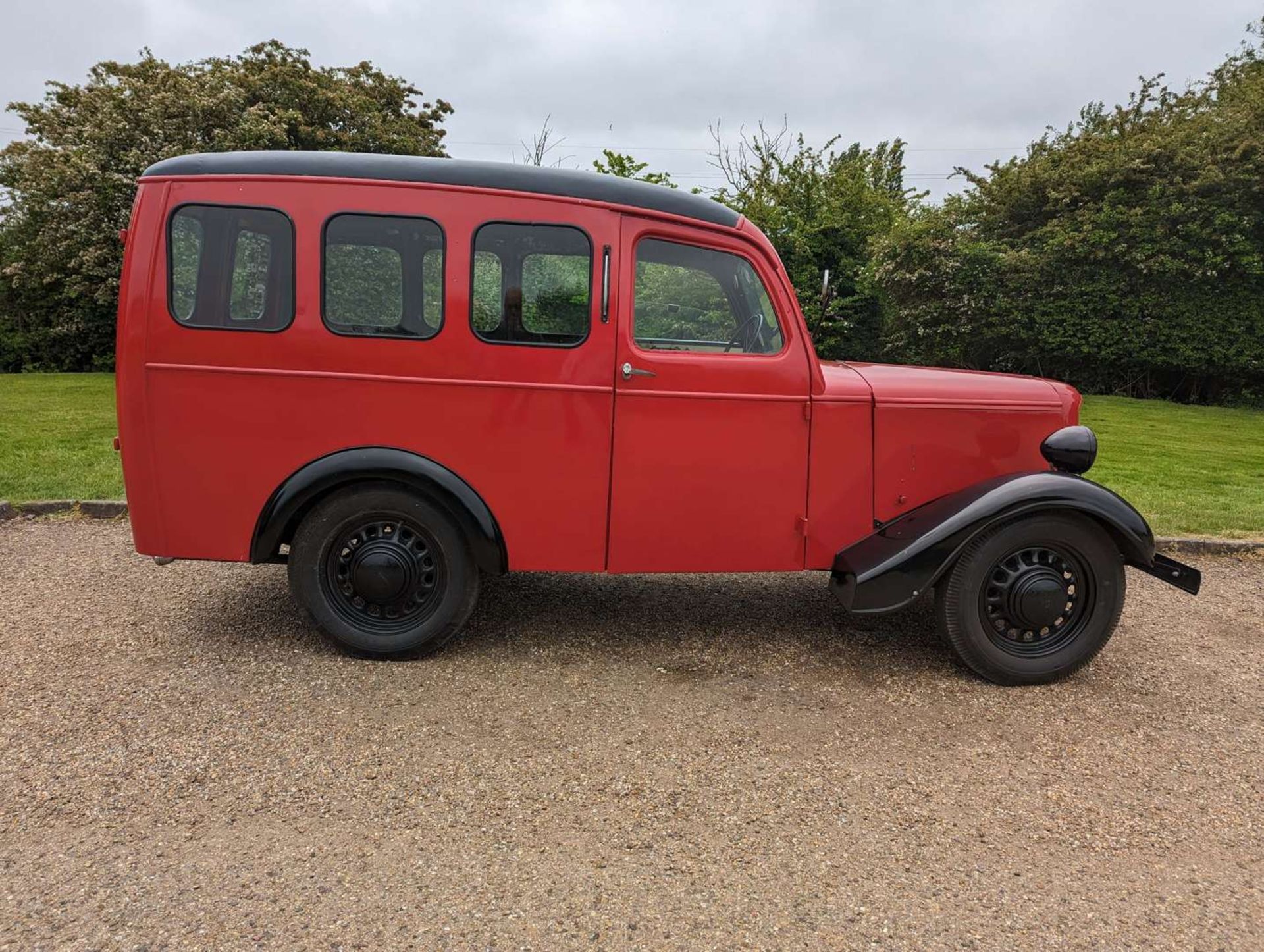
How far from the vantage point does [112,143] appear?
16031mm

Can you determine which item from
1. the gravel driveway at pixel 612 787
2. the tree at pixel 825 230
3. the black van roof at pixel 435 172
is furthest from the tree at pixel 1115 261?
the black van roof at pixel 435 172

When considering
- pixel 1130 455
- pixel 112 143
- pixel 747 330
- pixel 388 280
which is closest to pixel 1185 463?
pixel 1130 455

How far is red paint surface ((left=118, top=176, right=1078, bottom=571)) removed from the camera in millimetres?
3379

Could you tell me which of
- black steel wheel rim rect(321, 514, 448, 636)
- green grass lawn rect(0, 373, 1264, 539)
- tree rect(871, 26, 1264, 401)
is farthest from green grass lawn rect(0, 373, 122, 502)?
tree rect(871, 26, 1264, 401)

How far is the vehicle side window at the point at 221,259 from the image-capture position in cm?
337

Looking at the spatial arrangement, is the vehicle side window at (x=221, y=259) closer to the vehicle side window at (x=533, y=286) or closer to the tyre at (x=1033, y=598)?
the vehicle side window at (x=533, y=286)

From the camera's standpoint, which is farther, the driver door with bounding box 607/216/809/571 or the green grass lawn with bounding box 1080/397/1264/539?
the green grass lawn with bounding box 1080/397/1264/539

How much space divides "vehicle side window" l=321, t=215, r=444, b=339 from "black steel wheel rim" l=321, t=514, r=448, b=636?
88 centimetres

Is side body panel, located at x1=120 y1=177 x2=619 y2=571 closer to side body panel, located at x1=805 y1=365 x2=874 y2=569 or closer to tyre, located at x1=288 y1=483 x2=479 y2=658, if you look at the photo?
tyre, located at x1=288 y1=483 x2=479 y2=658

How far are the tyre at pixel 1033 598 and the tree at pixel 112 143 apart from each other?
16487mm

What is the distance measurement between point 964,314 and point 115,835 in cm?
1613

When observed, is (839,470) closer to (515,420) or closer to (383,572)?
(515,420)

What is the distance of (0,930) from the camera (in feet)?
6.57

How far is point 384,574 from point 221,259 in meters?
1.56
